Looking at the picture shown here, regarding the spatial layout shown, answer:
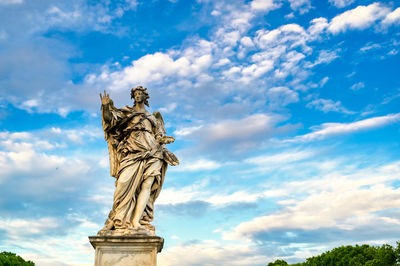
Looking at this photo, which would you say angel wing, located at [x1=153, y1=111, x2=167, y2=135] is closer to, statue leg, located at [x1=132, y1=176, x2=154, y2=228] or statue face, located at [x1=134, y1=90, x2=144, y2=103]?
statue face, located at [x1=134, y1=90, x2=144, y2=103]

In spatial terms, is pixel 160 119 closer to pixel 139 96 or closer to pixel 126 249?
pixel 139 96

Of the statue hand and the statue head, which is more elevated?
the statue head

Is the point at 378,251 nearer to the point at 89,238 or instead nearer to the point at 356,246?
the point at 356,246

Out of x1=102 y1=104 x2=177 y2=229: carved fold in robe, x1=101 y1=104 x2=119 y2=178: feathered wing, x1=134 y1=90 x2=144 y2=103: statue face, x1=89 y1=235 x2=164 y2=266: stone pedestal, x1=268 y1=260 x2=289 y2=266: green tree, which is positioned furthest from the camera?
x1=268 y1=260 x2=289 y2=266: green tree

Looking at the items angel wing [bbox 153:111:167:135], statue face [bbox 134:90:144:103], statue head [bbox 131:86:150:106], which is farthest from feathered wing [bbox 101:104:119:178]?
angel wing [bbox 153:111:167:135]

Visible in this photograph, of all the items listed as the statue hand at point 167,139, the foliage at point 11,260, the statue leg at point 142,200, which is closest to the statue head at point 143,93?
the statue hand at point 167,139

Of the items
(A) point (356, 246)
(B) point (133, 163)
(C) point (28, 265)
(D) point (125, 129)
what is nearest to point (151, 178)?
(B) point (133, 163)

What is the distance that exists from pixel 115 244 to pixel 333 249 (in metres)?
31.0

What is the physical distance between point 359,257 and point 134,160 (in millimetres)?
27520

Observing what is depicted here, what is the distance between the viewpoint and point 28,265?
30.2 m

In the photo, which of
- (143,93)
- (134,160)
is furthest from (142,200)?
(143,93)

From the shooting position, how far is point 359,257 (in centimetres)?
3266

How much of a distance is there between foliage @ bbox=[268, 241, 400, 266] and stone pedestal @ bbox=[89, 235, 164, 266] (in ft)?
74.6

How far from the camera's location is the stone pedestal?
32.5ft
